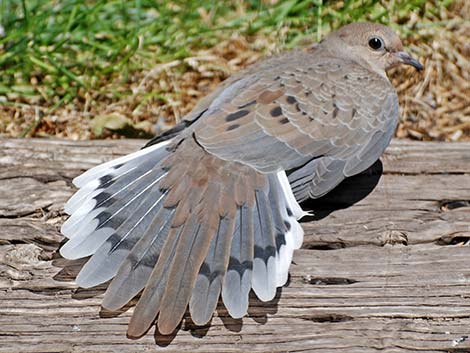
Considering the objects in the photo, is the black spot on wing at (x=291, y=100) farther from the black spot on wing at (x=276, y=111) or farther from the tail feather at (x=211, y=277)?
the tail feather at (x=211, y=277)

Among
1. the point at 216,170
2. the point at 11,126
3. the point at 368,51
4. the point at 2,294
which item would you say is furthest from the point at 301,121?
the point at 11,126

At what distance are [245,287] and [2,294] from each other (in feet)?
3.24

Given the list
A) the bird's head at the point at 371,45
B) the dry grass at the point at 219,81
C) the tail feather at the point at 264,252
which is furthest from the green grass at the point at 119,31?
the tail feather at the point at 264,252

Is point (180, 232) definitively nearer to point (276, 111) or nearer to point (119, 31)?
point (276, 111)

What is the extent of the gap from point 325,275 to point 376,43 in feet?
6.05

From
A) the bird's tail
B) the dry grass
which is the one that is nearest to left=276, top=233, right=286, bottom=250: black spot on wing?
the bird's tail

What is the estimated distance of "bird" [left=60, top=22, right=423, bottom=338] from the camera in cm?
326

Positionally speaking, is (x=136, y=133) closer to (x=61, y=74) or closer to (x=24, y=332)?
(x=61, y=74)

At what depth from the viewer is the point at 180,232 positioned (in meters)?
3.42

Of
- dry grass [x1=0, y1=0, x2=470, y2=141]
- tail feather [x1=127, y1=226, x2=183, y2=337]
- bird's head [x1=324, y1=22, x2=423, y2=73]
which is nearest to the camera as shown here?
tail feather [x1=127, y1=226, x2=183, y2=337]

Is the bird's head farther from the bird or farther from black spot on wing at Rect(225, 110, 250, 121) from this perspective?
black spot on wing at Rect(225, 110, 250, 121)

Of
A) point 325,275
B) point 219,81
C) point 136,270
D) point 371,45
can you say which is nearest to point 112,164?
point 136,270

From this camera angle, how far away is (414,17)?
611 cm

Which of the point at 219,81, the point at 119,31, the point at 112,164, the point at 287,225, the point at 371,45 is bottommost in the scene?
the point at 219,81
